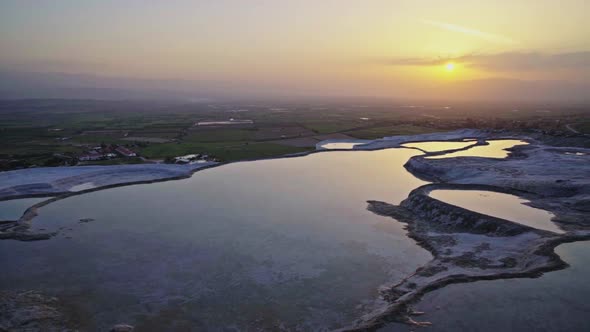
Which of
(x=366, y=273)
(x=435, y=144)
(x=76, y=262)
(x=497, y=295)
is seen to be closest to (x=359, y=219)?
(x=366, y=273)

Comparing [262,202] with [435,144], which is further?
[435,144]

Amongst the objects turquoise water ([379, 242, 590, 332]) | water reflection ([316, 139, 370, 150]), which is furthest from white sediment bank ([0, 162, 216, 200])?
turquoise water ([379, 242, 590, 332])

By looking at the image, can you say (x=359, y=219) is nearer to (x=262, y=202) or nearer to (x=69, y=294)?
(x=262, y=202)

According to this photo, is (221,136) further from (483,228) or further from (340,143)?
(483,228)

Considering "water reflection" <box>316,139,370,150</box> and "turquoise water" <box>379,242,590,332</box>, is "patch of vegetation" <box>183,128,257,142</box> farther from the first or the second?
"turquoise water" <box>379,242,590,332</box>

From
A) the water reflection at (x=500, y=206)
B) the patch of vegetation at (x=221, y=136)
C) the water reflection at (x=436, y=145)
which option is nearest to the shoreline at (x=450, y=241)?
the water reflection at (x=500, y=206)

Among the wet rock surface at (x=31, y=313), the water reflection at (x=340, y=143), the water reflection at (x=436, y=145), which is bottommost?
the wet rock surface at (x=31, y=313)

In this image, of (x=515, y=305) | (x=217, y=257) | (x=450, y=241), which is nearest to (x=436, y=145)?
(x=450, y=241)

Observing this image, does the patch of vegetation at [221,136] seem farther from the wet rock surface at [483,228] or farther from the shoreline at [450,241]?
the wet rock surface at [483,228]
